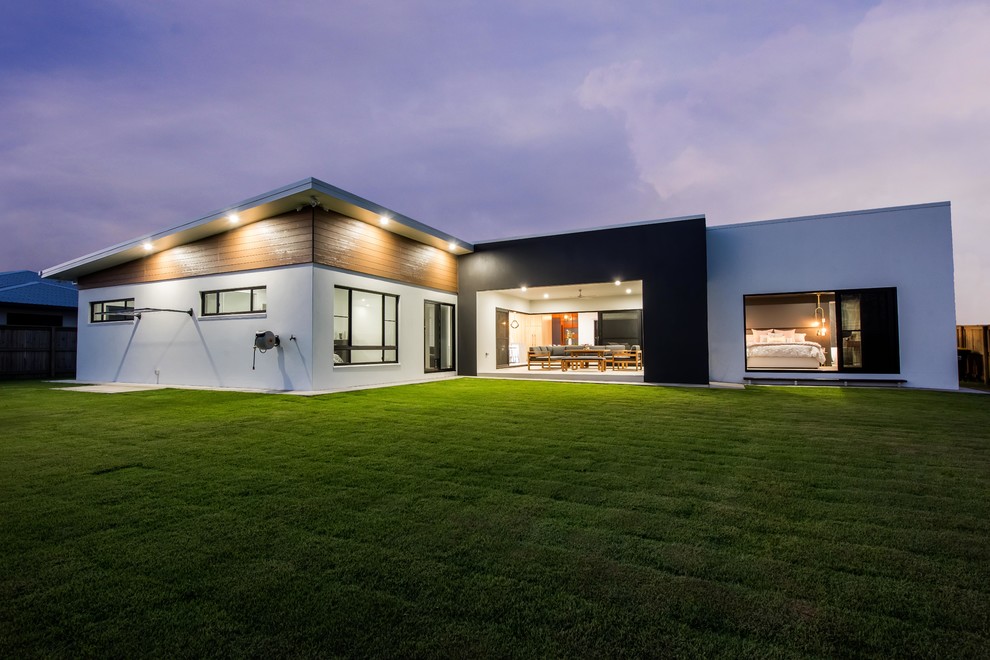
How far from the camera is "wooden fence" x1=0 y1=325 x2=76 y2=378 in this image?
12.3m

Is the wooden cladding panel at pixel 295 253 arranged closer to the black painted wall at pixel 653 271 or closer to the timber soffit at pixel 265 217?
the timber soffit at pixel 265 217

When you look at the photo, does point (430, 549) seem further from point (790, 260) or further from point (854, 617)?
point (790, 260)

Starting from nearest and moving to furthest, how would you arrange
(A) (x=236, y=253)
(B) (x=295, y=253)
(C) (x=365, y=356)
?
(B) (x=295, y=253) → (A) (x=236, y=253) → (C) (x=365, y=356)

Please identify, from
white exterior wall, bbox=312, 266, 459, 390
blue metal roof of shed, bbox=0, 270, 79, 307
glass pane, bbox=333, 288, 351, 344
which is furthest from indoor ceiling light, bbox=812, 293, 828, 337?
blue metal roof of shed, bbox=0, 270, 79, 307

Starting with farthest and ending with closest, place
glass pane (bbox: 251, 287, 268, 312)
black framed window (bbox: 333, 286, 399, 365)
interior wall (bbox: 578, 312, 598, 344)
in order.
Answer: interior wall (bbox: 578, 312, 598, 344), black framed window (bbox: 333, 286, 399, 365), glass pane (bbox: 251, 287, 268, 312)

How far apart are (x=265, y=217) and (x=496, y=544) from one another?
9002 millimetres

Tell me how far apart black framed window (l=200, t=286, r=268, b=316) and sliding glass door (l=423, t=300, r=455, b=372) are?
4.07 meters

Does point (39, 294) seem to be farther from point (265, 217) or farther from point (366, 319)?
point (366, 319)

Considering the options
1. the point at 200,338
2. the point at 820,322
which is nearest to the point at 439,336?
the point at 200,338

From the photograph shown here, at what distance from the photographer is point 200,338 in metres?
9.50

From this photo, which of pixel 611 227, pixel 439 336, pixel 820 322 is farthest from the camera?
pixel 820 322

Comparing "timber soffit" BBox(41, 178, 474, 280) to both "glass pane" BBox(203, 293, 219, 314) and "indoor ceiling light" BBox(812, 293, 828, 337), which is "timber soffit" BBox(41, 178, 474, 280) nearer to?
"glass pane" BBox(203, 293, 219, 314)

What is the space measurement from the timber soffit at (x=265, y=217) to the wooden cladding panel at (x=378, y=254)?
0.61 feet

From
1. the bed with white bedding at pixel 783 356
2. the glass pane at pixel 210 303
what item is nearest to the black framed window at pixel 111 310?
the glass pane at pixel 210 303
